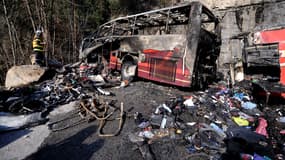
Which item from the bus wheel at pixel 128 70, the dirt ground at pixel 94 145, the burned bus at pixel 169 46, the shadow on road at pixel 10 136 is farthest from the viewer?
the bus wheel at pixel 128 70

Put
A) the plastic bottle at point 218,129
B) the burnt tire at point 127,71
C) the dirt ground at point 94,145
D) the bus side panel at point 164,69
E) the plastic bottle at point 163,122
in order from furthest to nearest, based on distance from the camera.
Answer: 1. the burnt tire at point 127,71
2. the bus side panel at point 164,69
3. the plastic bottle at point 163,122
4. the plastic bottle at point 218,129
5. the dirt ground at point 94,145

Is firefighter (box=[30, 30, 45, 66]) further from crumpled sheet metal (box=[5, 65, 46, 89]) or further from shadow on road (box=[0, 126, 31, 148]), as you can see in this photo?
shadow on road (box=[0, 126, 31, 148])

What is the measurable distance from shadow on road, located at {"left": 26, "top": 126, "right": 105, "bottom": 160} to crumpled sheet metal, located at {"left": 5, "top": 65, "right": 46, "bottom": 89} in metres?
5.08

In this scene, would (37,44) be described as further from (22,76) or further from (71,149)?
(71,149)

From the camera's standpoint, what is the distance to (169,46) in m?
5.26

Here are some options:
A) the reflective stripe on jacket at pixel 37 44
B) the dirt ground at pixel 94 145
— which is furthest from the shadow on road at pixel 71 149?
the reflective stripe on jacket at pixel 37 44

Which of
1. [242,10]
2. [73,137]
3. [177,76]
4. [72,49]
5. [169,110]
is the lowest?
[73,137]

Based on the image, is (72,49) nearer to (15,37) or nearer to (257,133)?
(15,37)

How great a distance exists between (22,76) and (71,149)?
570cm

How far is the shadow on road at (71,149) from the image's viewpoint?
2945 millimetres

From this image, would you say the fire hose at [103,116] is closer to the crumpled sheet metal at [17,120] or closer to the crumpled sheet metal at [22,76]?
the crumpled sheet metal at [17,120]

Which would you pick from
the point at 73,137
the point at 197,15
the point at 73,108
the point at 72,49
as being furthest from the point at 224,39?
the point at 72,49

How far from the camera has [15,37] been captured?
490 inches

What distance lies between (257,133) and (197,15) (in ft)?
9.69
